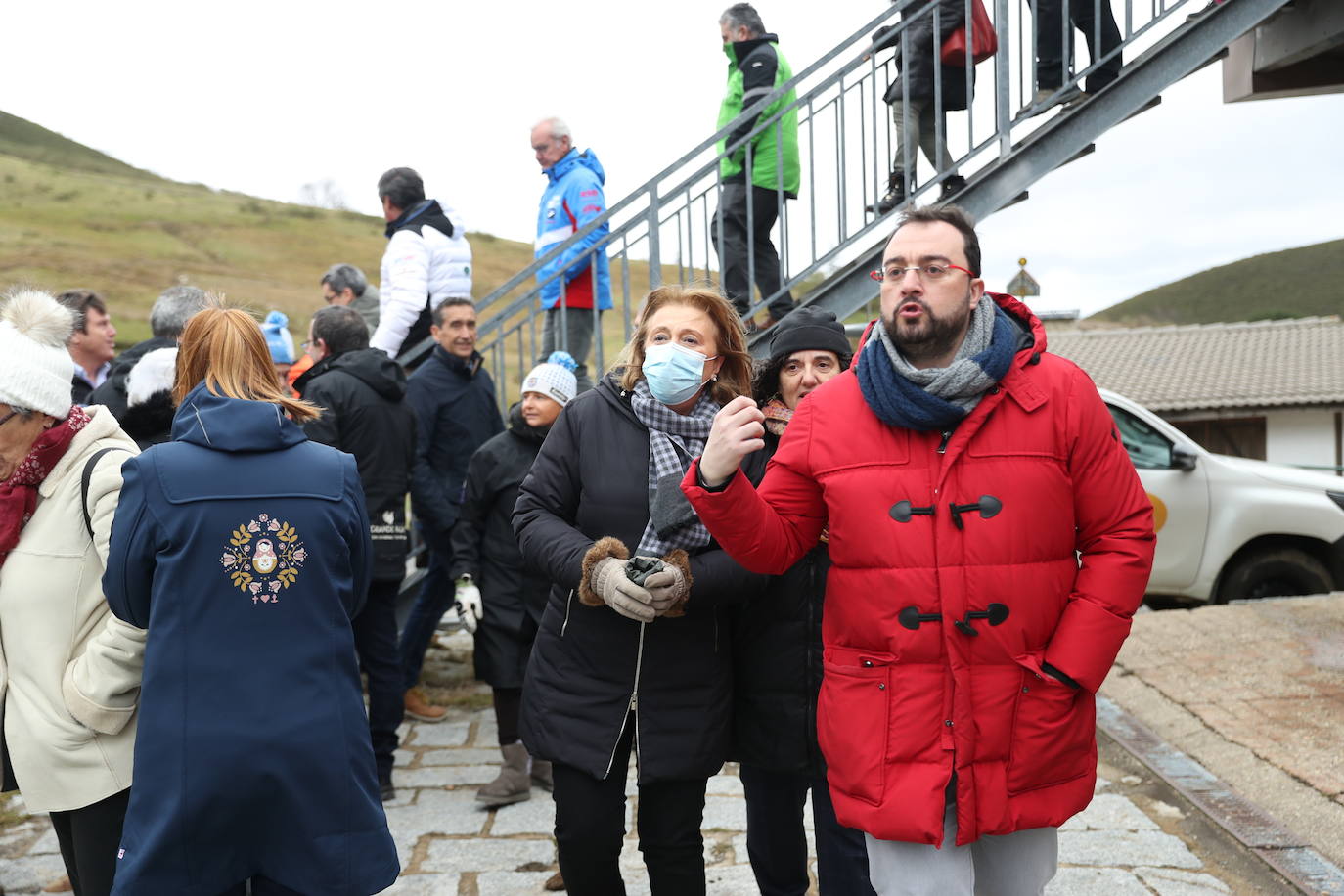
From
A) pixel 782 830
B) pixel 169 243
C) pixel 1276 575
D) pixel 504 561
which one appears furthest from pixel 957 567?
pixel 169 243

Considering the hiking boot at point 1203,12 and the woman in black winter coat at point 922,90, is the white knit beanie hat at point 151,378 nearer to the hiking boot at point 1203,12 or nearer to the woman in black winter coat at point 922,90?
the woman in black winter coat at point 922,90

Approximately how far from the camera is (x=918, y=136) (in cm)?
732

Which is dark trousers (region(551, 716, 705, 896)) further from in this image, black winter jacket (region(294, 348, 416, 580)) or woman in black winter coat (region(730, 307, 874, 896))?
black winter jacket (region(294, 348, 416, 580))

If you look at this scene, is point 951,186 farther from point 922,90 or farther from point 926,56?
point 926,56

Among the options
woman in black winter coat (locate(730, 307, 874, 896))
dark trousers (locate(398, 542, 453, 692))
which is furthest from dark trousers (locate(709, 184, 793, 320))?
woman in black winter coat (locate(730, 307, 874, 896))

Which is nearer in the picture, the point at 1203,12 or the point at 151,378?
the point at 151,378

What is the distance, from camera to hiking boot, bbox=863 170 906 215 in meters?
7.26

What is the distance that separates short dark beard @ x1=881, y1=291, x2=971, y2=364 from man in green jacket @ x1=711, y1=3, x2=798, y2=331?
416 centimetres

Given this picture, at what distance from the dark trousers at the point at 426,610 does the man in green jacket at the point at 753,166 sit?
2267 mm

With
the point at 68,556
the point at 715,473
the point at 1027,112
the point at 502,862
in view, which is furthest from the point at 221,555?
the point at 1027,112

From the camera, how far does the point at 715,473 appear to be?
2.77 metres

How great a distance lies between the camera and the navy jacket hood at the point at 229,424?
2939 mm

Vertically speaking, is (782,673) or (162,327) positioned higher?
(162,327)

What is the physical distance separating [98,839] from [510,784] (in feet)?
8.42
